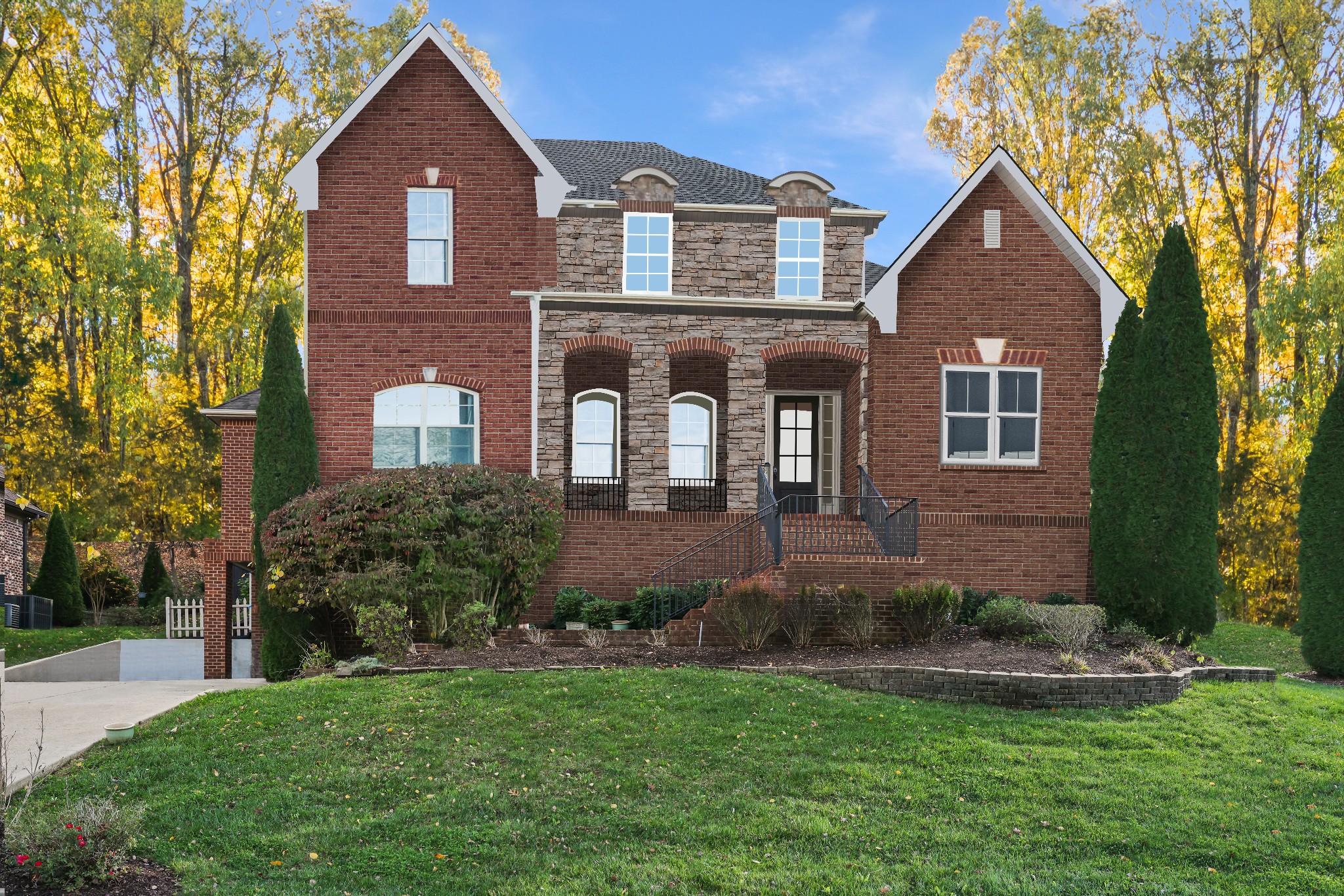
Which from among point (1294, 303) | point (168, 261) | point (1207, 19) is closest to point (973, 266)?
point (1294, 303)

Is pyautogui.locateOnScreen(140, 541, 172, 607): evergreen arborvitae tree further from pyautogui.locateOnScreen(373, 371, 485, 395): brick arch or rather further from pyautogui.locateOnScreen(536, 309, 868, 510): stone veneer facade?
pyautogui.locateOnScreen(536, 309, 868, 510): stone veneer facade

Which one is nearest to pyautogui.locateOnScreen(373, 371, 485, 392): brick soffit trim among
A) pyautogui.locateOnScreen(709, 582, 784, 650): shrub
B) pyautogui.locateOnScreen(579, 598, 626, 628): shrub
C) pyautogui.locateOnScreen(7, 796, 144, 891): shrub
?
pyautogui.locateOnScreen(579, 598, 626, 628): shrub

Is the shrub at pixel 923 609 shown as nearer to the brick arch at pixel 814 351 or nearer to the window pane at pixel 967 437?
the window pane at pixel 967 437

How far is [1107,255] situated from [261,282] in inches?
897

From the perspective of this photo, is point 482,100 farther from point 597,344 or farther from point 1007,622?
point 1007,622

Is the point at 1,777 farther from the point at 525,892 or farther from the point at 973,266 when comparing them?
the point at 973,266

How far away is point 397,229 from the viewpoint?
18.5 m

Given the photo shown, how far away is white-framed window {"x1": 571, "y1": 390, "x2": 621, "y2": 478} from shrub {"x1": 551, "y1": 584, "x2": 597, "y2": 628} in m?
3.96

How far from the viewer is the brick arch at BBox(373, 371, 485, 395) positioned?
59.9ft

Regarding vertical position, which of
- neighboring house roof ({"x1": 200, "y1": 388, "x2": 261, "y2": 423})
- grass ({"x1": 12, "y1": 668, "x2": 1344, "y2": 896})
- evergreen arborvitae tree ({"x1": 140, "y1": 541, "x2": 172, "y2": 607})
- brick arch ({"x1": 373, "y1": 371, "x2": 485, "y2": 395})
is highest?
brick arch ({"x1": 373, "y1": 371, "x2": 485, "y2": 395})

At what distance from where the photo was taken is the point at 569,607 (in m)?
17.4

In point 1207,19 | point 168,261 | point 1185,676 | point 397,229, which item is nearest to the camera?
point 1185,676

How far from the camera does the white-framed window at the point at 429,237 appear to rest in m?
18.5

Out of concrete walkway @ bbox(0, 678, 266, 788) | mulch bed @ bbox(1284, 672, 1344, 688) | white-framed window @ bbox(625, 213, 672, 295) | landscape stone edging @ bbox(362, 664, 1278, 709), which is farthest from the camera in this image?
white-framed window @ bbox(625, 213, 672, 295)
